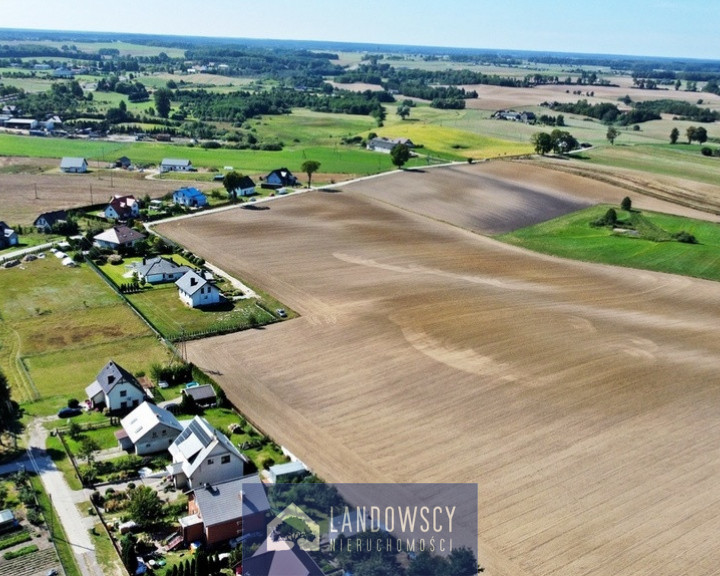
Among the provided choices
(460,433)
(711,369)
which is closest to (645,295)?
(711,369)

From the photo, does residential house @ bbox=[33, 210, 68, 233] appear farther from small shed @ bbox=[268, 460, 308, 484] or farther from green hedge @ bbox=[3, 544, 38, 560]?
green hedge @ bbox=[3, 544, 38, 560]

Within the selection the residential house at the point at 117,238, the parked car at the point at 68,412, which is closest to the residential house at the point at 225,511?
the parked car at the point at 68,412

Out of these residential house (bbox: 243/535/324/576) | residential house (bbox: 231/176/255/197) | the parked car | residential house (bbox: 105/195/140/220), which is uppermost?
residential house (bbox: 231/176/255/197)

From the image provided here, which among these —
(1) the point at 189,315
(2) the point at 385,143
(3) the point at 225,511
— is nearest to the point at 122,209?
(1) the point at 189,315

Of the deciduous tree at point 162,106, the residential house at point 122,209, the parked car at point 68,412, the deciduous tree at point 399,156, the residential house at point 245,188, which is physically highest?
the deciduous tree at point 162,106

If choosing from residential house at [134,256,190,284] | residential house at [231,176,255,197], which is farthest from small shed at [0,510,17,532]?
residential house at [231,176,255,197]

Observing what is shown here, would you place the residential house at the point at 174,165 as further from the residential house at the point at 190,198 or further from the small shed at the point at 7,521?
the small shed at the point at 7,521

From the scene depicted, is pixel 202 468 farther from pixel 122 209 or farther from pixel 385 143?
pixel 385 143

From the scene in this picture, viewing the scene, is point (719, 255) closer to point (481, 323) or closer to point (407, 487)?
point (481, 323)
